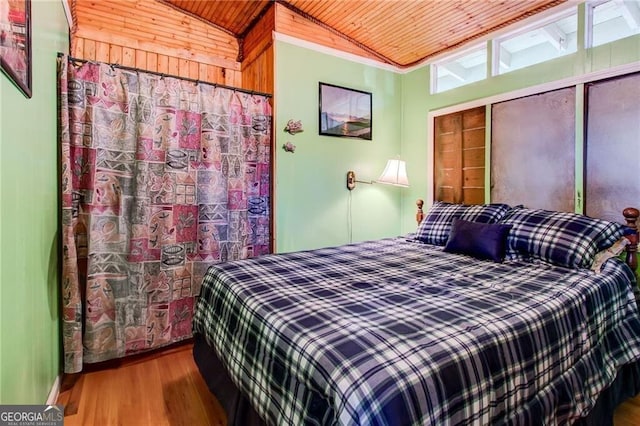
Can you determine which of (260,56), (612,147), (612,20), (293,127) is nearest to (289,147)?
(293,127)

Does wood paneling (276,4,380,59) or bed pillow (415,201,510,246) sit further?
wood paneling (276,4,380,59)

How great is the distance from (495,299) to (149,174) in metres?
2.26

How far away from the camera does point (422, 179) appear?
3.65 metres

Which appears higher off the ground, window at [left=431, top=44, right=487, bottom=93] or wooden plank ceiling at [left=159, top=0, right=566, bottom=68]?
wooden plank ceiling at [left=159, top=0, right=566, bottom=68]

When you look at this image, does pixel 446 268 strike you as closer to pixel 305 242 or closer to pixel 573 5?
pixel 305 242

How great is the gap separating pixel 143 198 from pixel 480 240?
2321mm

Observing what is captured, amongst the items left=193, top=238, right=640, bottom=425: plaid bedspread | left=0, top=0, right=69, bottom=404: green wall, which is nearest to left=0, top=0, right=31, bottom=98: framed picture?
left=0, top=0, right=69, bottom=404: green wall

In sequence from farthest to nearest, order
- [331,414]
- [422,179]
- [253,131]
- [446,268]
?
[422,179] → [253,131] → [446,268] → [331,414]

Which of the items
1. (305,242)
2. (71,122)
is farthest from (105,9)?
(305,242)

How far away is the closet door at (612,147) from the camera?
87.9 inches

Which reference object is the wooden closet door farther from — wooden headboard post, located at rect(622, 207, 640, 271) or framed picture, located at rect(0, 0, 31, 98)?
framed picture, located at rect(0, 0, 31, 98)

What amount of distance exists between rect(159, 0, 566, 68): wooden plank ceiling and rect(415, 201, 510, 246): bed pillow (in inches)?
63.8

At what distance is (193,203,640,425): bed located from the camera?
3.09 ft

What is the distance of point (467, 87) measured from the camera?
3.19 meters
